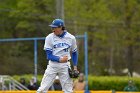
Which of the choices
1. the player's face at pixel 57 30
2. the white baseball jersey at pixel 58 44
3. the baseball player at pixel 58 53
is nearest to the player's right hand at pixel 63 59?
the baseball player at pixel 58 53

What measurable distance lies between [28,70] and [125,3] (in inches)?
366

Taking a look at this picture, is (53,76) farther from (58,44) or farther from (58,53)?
(58,44)

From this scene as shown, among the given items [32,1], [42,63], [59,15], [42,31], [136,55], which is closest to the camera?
[59,15]

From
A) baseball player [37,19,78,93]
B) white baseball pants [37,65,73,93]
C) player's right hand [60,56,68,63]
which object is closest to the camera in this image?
player's right hand [60,56,68,63]

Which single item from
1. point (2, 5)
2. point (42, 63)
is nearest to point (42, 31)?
point (2, 5)

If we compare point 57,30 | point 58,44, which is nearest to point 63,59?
point 58,44

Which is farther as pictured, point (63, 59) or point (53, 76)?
point (53, 76)

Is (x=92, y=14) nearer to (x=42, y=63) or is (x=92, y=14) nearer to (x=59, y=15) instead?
(x=42, y=63)

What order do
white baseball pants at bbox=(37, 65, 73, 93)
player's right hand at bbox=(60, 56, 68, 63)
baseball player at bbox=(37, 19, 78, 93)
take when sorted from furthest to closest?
white baseball pants at bbox=(37, 65, 73, 93), baseball player at bbox=(37, 19, 78, 93), player's right hand at bbox=(60, 56, 68, 63)

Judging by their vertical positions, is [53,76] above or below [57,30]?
below

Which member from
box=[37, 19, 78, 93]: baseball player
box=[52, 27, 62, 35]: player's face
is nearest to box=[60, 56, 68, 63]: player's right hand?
box=[37, 19, 78, 93]: baseball player

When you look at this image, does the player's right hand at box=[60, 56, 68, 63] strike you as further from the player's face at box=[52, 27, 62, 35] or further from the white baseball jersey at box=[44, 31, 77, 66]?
the player's face at box=[52, 27, 62, 35]

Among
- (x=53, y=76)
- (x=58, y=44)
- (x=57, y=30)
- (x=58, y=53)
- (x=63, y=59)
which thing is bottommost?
(x=53, y=76)

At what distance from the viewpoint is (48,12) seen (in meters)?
52.5
